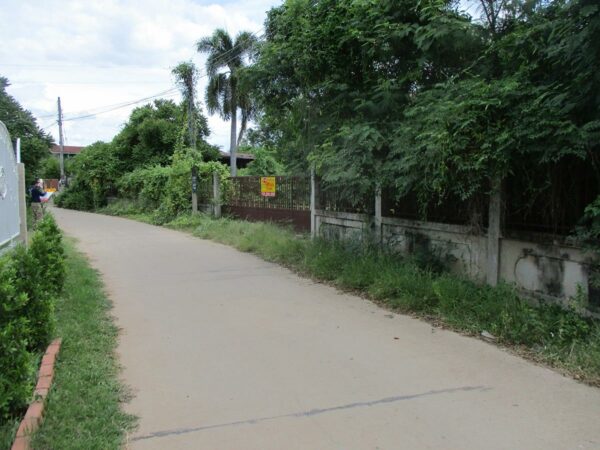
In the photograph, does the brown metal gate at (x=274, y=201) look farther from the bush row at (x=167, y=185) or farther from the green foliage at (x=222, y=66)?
the green foliage at (x=222, y=66)

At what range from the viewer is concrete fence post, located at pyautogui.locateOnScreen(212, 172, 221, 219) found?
1970 centimetres

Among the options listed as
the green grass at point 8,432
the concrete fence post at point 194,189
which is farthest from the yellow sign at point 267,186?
the green grass at point 8,432

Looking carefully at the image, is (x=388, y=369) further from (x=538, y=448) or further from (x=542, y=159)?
(x=542, y=159)

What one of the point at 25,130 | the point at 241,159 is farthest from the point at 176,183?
the point at 241,159

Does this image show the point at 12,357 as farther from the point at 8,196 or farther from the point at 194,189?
the point at 194,189

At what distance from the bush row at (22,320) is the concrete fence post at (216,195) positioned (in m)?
12.9

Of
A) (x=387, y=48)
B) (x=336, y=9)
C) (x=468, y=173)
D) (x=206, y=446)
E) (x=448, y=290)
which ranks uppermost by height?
(x=336, y=9)

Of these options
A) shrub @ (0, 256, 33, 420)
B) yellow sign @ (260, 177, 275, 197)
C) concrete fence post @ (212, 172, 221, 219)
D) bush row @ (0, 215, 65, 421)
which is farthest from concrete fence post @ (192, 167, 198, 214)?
shrub @ (0, 256, 33, 420)

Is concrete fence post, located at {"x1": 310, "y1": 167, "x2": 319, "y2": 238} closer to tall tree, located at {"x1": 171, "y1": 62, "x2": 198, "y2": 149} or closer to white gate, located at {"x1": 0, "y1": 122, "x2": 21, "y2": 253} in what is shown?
white gate, located at {"x1": 0, "y1": 122, "x2": 21, "y2": 253}

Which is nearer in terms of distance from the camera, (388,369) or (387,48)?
(388,369)

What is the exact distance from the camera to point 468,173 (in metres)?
6.29

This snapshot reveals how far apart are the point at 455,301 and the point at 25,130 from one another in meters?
16.9

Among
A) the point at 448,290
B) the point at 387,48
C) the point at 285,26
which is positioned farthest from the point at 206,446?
the point at 285,26

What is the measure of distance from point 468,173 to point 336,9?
14.2 feet
